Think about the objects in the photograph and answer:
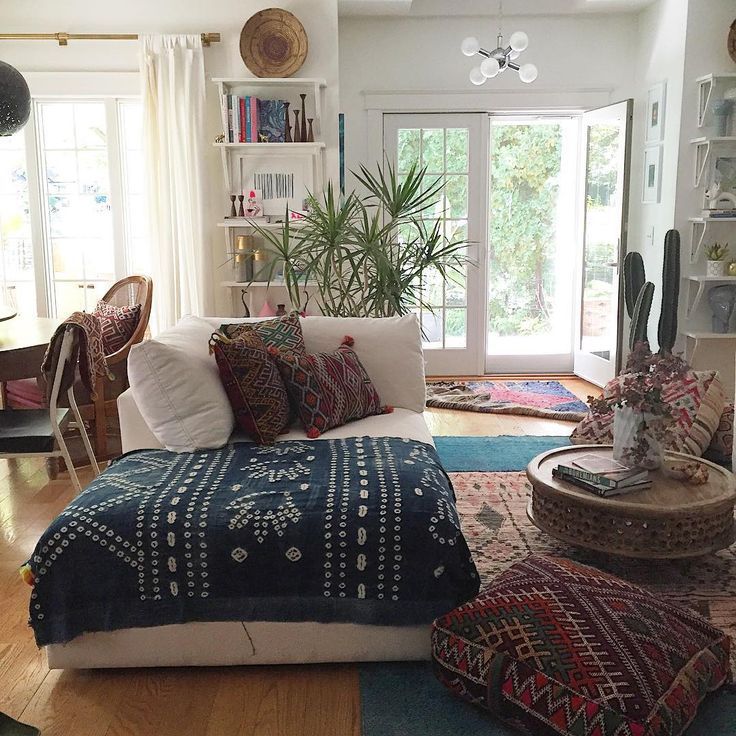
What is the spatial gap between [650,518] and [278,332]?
1.47 m

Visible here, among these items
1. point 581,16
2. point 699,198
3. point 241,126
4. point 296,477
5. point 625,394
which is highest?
point 581,16

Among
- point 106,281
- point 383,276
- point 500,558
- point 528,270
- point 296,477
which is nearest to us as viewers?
point 296,477

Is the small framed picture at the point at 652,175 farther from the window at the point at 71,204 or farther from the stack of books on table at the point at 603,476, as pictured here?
the window at the point at 71,204

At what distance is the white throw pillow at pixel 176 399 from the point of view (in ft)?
9.27

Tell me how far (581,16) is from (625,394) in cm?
399

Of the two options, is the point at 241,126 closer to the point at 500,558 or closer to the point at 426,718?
the point at 500,558

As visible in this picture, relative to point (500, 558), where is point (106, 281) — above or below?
above

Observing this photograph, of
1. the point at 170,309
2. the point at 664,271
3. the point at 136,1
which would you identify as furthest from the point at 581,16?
the point at 170,309

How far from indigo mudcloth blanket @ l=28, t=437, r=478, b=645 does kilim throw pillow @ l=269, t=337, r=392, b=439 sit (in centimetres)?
70

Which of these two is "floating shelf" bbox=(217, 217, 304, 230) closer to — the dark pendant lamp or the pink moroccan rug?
the dark pendant lamp

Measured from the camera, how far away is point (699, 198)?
5.25 metres

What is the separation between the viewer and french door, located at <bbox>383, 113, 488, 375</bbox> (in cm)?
605

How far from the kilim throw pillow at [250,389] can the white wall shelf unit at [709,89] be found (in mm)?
3535

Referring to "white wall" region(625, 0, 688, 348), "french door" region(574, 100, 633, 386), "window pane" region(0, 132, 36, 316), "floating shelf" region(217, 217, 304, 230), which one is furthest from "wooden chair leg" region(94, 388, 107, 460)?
"white wall" region(625, 0, 688, 348)
